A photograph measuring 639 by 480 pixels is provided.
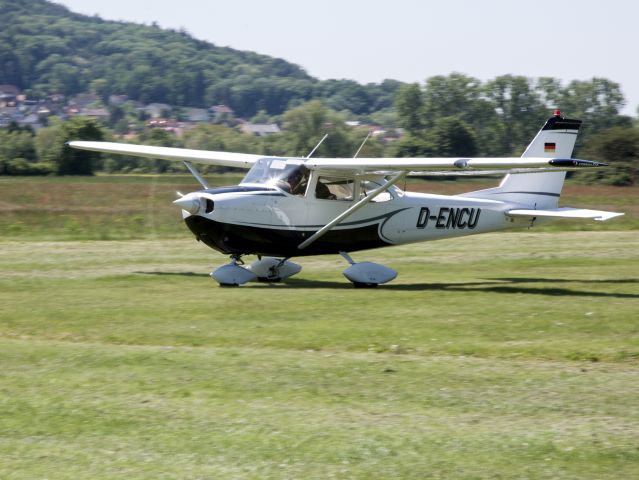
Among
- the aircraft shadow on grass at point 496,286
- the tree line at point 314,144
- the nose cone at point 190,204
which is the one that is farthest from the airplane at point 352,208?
the tree line at point 314,144

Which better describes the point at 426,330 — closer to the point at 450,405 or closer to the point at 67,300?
the point at 450,405

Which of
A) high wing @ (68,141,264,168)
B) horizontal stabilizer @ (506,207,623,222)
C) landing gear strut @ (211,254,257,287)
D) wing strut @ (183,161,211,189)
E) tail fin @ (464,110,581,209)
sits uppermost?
tail fin @ (464,110,581,209)

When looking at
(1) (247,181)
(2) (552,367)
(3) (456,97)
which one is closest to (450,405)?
(2) (552,367)

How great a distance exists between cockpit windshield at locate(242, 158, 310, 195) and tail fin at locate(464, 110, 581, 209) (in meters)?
3.50

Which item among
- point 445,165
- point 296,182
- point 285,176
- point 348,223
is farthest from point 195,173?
point 445,165

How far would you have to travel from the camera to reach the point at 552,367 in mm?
9695

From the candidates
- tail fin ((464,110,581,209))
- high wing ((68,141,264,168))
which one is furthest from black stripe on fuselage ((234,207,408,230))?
high wing ((68,141,264,168))

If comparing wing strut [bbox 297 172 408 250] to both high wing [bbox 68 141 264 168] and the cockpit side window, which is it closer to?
the cockpit side window

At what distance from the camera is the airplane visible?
627 inches

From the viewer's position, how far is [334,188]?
667 inches

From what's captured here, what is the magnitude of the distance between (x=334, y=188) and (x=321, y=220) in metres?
0.59

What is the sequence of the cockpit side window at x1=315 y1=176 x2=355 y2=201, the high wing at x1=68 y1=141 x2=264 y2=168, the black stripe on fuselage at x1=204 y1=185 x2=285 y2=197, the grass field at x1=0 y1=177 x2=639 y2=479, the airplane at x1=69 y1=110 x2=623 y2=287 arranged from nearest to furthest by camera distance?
the grass field at x1=0 y1=177 x2=639 y2=479
the airplane at x1=69 y1=110 x2=623 y2=287
the black stripe on fuselage at x1=204 y1=185 x2=285 y2=197
the cockpit side window at x1=315 y1=176 x2=355 y2=201
the high wing at x1=68 y1=141 x2=264 y2=168

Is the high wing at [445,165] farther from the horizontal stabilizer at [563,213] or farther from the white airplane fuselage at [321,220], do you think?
the horizontal stabilizer at [563,213]

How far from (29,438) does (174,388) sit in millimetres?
1622
